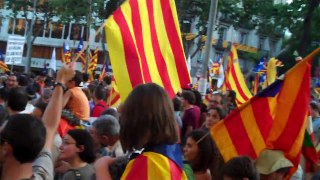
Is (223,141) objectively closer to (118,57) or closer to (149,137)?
(118,57)

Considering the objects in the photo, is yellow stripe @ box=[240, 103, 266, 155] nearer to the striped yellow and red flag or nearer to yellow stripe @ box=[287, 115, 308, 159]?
yellow stripe @ box=[287, 115, 308, 159]

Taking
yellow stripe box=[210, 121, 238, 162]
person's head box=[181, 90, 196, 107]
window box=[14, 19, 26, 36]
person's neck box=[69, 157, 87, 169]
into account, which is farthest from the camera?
window box=[14, 19, 26, 36]

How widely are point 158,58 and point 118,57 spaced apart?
0.49 metres

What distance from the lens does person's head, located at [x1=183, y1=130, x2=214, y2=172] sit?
4.76 metres

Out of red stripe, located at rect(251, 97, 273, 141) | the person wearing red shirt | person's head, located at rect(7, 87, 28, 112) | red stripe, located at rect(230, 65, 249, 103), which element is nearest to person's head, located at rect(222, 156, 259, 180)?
red stripe, located at rect(251, 97, 273, 141)

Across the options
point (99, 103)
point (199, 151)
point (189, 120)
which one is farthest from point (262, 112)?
point (99, 103)

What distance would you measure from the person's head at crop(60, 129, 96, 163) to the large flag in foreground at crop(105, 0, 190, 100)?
94 centimetres

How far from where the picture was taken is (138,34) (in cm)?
607

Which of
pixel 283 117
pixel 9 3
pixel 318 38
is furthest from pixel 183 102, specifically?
pixel 9 3

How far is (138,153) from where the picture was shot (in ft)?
11.3

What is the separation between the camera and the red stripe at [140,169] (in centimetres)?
337

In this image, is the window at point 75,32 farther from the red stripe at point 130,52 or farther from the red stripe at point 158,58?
the red stripe at point 130,52

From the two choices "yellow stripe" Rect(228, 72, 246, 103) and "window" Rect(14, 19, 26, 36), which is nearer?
"yellow stripe" Rect(228, 72, 246, 103)

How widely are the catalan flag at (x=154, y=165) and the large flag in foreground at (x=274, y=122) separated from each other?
163 centimetres
